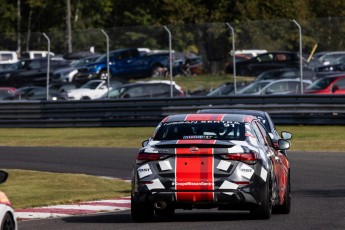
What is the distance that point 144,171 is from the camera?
1412 centimetres

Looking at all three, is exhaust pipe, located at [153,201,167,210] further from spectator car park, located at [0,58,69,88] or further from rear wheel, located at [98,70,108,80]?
spectator car park, located at [0,58,69,88]

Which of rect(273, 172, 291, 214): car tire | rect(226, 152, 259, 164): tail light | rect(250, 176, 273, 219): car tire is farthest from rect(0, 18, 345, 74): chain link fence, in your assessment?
rect(226, 152, 259, 164): tail light

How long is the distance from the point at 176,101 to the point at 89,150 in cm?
668

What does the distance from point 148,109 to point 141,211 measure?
21.4 meters

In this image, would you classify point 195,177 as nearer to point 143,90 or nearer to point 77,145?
point 77,145

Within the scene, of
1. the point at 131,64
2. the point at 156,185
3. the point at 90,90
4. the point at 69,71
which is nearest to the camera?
the point at 156,185

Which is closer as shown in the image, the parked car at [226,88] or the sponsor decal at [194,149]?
the sponsor decal at [194,149]

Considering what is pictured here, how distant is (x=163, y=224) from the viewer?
560 inches

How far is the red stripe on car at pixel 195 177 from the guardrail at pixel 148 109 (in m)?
19.6

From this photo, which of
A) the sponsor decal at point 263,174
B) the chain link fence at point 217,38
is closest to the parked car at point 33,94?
the chain link fence at point 217,38

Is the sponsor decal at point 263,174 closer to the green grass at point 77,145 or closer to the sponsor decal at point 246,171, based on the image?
the sponsor decal at point 246,171

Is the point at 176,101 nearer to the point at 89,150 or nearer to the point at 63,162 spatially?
the point at 89,150

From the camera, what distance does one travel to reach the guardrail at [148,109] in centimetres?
3388

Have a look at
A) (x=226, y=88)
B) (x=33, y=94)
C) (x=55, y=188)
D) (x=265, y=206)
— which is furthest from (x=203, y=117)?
(x=33, y=94)
